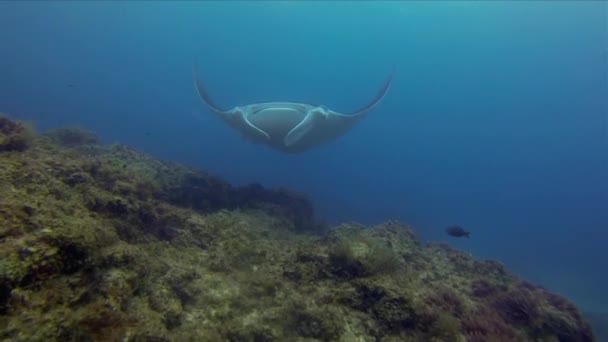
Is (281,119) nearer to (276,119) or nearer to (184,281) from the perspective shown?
(276,119)

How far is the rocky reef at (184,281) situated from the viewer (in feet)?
8.36

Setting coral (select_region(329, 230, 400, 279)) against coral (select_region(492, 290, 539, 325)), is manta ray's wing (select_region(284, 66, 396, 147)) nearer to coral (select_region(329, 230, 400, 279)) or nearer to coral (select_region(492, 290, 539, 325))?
coral (select_region(329, 230, 400, 279))

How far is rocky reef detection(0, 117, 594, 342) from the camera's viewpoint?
2.55 metres

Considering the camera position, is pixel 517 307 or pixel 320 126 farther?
pixel 320 126

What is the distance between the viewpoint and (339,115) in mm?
10773

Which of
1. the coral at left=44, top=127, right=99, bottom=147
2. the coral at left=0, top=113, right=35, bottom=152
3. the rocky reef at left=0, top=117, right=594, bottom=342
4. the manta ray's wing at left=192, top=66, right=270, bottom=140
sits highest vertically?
the manta ray's wing at left=192, top=66, right=270, bottom=140

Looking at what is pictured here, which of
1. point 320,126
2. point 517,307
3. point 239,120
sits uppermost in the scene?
point 320,126

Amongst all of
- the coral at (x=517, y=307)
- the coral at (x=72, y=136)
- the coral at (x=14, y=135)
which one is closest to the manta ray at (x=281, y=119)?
the coral at (x=72, y=136)

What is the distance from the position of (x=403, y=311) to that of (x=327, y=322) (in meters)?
0.98

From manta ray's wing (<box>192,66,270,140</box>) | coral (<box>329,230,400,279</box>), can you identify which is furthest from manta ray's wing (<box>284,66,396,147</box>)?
coral (<box>329,230,400,279</box>)

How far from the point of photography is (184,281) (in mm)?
3662

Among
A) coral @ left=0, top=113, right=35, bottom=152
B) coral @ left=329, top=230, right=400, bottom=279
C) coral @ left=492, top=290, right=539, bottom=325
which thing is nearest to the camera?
coral @ left=329, top=230, right=400, bottom=279

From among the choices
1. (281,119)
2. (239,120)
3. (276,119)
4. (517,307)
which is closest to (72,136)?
(239,120)

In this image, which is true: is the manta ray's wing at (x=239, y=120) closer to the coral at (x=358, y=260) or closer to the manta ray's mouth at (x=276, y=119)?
the manta ray's mouth at (x=276, y=119)
